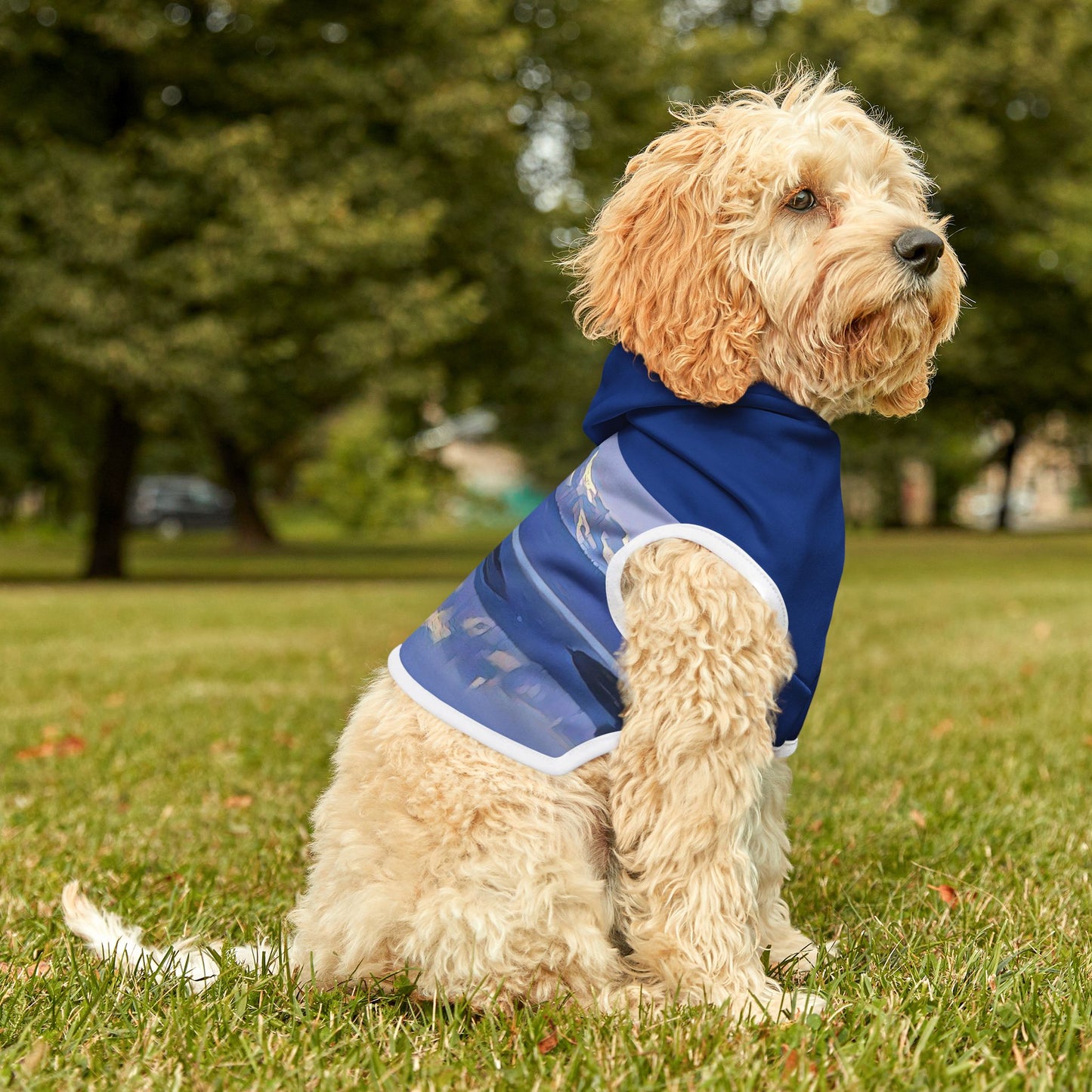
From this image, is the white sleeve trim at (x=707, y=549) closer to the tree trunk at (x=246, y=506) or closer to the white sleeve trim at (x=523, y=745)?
the white sleeve trim at (x=523, y=745)

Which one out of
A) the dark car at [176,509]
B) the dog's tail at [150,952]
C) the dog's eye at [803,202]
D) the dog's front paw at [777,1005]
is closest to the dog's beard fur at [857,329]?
the dog's eye at [803,202]

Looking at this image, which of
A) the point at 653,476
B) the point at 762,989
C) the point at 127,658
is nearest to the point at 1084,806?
the point at 762,989

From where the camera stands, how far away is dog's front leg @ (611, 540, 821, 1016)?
2.74 m

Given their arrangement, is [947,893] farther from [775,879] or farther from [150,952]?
[150,952]

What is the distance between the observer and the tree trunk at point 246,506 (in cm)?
3206

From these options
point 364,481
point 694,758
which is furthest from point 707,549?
point 364,481

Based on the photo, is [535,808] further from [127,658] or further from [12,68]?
[12,68]

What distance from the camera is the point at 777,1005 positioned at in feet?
9.10

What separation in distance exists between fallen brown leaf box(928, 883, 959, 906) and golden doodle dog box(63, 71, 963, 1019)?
0.95 meters

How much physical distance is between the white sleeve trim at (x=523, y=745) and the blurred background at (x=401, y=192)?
8.83 metres

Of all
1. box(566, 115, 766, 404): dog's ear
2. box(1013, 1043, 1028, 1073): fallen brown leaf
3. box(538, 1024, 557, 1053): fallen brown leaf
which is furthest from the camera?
box(566, 115, 766, 404): dog's ear

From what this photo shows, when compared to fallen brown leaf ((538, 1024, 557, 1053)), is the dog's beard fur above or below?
above

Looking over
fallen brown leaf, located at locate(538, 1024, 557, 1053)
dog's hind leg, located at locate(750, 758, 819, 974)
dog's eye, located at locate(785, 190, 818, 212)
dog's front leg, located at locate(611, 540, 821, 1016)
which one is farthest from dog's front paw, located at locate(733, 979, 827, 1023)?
dog's eye, located at locate(785, 190, 818, 212)

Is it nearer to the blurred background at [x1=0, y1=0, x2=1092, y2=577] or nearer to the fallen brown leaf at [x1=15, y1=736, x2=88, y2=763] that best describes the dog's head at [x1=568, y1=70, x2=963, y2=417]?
the fallen brown leaf at [x1=15, y1=736, x2=88, y2=763]
